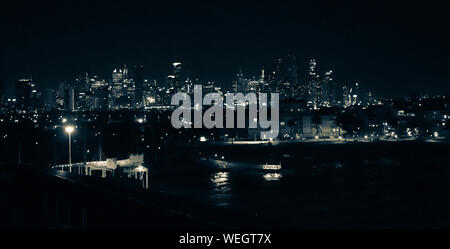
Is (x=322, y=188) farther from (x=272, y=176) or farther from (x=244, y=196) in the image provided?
(x=272, y=176)

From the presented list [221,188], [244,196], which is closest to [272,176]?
[221,188]

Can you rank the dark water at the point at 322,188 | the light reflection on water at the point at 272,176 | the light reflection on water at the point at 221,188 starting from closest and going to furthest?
1. the dark water at the point at 322,188
2. the light reflection on water at the point at 221,188
3. the light reflection on water at the point at 272,176

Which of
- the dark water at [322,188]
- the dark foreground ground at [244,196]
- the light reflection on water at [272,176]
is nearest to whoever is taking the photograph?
the dark foreground ground at [244,196]

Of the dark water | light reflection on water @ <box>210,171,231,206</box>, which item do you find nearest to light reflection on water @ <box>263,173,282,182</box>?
the dark water

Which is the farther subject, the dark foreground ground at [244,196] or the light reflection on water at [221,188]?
the light reflection on water at [221,188]

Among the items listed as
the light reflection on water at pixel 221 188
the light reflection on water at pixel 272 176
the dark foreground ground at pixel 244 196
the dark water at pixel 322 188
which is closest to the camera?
the dark foreground ground at pixel 244 196

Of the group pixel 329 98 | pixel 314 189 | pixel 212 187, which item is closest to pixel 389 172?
pixel 314 189

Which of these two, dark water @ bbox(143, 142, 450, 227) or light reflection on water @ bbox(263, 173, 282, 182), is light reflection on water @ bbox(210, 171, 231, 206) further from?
light reflection on water @ bbox(263, 173, 282, 182)

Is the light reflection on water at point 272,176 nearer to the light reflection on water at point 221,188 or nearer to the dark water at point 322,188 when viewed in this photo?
the dark water at point 322,188

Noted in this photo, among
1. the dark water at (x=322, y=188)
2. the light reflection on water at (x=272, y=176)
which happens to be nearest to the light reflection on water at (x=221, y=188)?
the dark water at (x=322, y=188)
